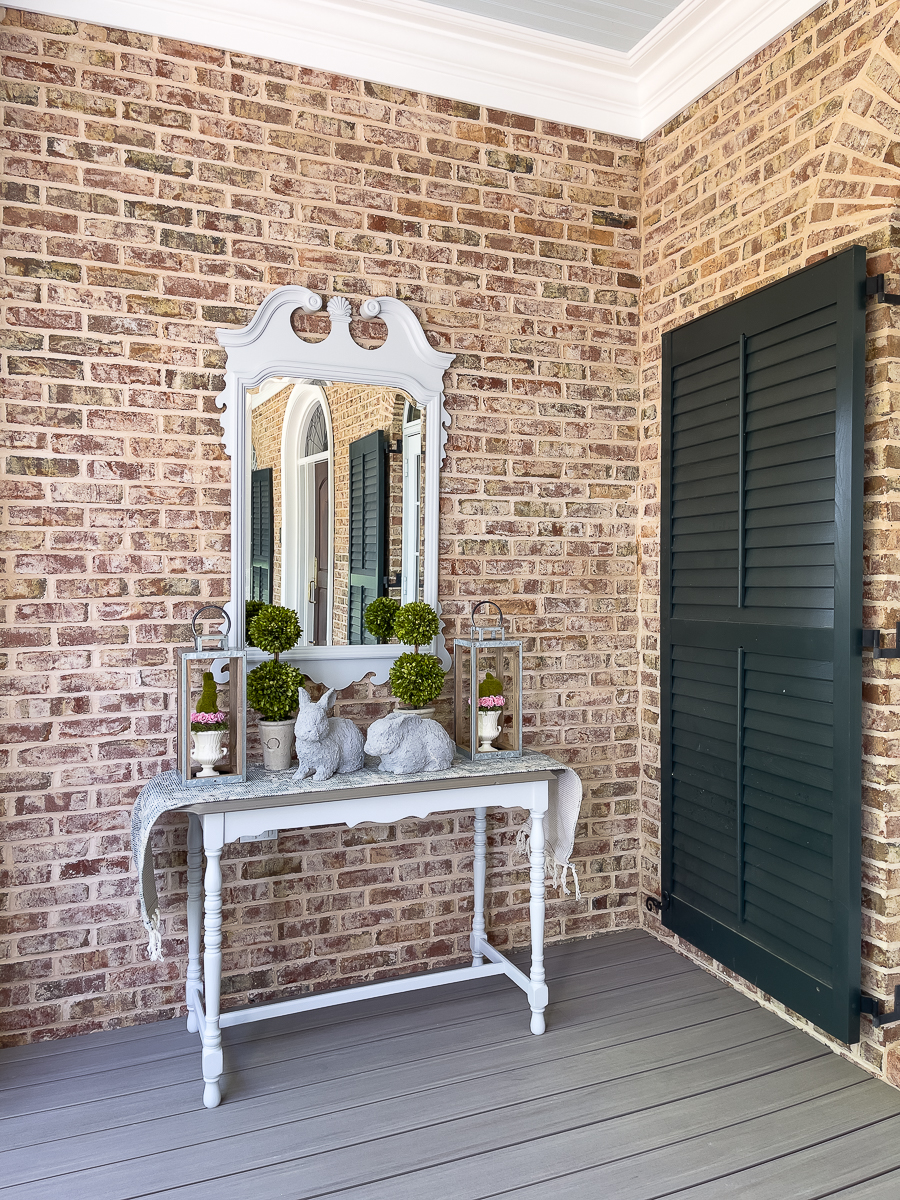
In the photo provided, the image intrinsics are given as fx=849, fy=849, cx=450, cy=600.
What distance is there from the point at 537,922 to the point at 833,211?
92.6 inches

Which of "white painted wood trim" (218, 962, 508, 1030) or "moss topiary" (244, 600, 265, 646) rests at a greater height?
"moss topiary" (244, 600, 265, 646)

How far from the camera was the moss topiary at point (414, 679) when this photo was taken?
9.20ft

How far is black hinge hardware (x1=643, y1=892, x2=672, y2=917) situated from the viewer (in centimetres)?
327

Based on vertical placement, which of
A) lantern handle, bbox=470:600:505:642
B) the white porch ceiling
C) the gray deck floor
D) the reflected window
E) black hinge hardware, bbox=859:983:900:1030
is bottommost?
the gray deck floor

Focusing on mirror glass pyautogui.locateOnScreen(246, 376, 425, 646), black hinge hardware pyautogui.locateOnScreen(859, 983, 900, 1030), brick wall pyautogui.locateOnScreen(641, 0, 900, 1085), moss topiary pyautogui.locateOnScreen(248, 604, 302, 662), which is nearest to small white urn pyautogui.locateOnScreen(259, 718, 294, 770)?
moss topiary pyautogui.locateOnScreen(248, 604, 302, 662)

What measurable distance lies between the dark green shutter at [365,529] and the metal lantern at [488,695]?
1.15 ft

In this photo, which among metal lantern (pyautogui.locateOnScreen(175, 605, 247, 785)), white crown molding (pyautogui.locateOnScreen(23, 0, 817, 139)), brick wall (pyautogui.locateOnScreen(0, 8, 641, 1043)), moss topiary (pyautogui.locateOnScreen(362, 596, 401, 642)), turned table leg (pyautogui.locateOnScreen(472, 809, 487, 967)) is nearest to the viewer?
metal lantern (pyautogui.locateOnScreen(175, 605, 247, 785))

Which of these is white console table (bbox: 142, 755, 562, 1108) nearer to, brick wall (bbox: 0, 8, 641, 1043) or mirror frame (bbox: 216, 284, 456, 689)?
brick wall (bbox: 0, 8, 641, 1043)

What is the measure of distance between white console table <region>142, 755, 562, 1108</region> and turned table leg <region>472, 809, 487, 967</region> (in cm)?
23

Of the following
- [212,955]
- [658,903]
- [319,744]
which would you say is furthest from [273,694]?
[658,903]

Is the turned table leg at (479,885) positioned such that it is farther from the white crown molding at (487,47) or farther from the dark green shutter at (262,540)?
the white crown molding at (487,47)

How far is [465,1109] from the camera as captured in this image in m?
2.31

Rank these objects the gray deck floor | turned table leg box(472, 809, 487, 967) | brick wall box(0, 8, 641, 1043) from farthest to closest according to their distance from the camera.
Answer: turned table leg box(472, 809, 487, 967)
brick wall box(0, 8, 641, 1043)
the gray deck floor

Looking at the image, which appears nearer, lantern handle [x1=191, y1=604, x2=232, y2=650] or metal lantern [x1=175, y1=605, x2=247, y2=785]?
metal lantern [x1=175, y1=605, x2=247, y2=785]
